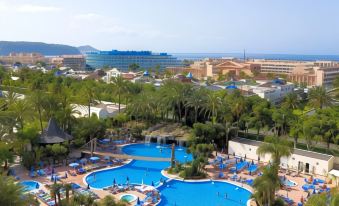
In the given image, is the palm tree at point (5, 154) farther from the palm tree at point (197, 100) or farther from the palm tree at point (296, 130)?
the palm tree at point (296, 130)

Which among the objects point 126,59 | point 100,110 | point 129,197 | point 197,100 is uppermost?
point 126,59

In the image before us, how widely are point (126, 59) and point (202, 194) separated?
411 feet

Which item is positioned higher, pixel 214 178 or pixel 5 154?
pixel 5 154

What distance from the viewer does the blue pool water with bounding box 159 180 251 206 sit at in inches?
961

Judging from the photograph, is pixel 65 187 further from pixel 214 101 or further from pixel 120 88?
pixel 120 88

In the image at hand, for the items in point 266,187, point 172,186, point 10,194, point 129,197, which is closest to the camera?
point 10,194

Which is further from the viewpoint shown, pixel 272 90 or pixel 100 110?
pixel 272 90

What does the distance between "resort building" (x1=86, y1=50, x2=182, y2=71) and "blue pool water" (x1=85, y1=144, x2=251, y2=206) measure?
114 m

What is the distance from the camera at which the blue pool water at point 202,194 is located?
2442 cm

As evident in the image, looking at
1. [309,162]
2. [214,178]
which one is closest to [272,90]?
[309,162]

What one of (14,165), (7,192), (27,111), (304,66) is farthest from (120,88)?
(304,66)

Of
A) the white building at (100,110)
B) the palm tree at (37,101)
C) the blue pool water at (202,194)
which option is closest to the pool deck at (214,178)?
the blue pool water at (202,194)

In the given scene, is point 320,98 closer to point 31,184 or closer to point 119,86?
point 119,86

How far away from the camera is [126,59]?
147250mm
